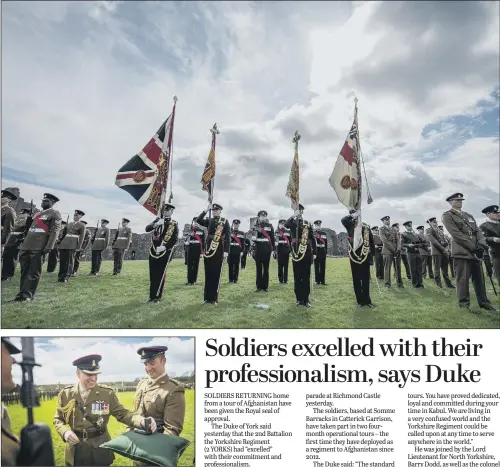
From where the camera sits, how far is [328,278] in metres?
8.82

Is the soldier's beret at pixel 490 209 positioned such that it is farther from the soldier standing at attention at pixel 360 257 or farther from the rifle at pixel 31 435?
the rifle at pixel 31 435

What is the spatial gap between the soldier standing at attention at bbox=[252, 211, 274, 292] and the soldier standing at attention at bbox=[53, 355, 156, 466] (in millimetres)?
3707

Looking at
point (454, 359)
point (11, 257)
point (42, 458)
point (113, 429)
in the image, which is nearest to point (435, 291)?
point (454, 359)

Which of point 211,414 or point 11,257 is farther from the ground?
point 11,257

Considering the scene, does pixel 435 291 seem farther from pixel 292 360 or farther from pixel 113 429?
pixel 113 429

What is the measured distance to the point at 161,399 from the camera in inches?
161

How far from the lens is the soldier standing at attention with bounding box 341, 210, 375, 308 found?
20.1 feet

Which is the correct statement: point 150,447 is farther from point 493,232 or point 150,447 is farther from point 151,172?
point 493,232

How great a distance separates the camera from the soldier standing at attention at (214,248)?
6.03m

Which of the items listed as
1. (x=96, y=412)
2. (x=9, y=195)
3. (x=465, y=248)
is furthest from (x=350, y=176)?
(x=9, y=195)

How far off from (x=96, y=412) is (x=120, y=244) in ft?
22.3

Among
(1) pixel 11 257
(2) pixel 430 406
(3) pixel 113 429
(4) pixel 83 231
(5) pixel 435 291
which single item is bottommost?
(3) pixel 113 429

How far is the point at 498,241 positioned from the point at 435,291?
1.92m

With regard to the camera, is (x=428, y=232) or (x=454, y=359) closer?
(x=454, y=359)
